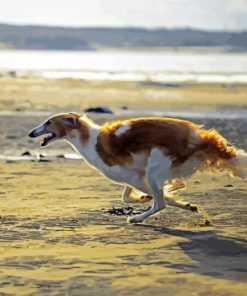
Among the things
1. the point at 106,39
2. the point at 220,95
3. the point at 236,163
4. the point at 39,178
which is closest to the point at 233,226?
the point at 236,163

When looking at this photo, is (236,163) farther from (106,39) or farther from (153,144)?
(106,39)

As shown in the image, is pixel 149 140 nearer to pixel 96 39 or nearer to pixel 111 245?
pixel 111 245

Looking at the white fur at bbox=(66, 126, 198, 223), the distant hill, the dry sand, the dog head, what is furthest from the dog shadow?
the distant hill

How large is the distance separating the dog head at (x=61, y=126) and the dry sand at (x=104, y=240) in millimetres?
867

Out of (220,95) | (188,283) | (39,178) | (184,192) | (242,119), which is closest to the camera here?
(188,283)

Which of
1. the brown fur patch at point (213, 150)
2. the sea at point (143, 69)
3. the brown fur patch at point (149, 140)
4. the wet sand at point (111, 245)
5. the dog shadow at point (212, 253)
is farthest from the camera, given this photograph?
the sea at point (143, 69)

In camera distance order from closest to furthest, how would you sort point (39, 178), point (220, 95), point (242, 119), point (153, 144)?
point (153, 144) → point (39, 178) → point (242, 119) → point (220, 95)

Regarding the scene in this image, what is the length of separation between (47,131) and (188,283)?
3.51 meters

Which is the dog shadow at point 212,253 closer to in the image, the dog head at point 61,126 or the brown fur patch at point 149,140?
the brown fur patch at point 149,140

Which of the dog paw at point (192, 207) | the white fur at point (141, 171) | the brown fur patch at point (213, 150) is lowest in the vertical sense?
the dog paw at point (192, 207)

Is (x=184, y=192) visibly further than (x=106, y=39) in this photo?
No

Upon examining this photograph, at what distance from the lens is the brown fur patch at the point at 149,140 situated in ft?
35.0

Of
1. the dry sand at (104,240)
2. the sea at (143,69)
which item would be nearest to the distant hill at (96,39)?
the sea at (143,69)

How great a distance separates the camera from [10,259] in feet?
30.3
